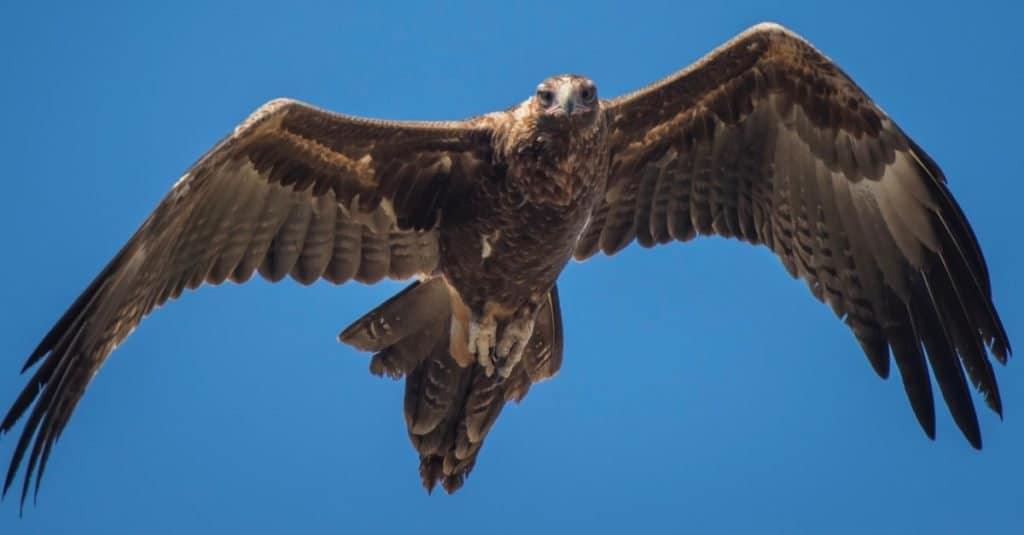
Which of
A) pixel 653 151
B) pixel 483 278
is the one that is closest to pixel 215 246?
pixel 483 278

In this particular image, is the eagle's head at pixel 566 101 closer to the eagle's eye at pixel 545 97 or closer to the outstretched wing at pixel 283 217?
the eagle's eye at pixel 545 97

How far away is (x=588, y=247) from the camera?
42.2 ft

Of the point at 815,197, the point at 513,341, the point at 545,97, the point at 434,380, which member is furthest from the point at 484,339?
the point at 815,197

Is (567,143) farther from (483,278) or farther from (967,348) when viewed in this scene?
(967,348)

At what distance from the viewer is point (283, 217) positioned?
1236 centimetres

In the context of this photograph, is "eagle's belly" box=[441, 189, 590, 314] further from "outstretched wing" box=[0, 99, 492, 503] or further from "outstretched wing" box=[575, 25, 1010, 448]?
"outstretched wing" box=[575, 25, 1010, 448]

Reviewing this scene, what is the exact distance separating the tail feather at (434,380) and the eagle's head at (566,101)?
1461 mm

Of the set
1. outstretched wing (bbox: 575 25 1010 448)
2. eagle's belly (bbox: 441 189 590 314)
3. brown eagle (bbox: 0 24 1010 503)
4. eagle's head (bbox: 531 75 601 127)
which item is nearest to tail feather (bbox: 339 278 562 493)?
brown eagle (bbox: 0 24 1010 503)

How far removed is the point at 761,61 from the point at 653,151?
2.78ft

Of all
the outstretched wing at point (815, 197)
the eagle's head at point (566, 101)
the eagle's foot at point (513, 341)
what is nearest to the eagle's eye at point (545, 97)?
the eagle's head at point (566, 101)

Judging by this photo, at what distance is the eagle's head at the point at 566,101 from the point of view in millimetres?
11328

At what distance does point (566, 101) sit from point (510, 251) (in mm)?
1018

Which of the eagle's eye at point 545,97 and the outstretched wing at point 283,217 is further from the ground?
the eagle's eye at point 545,97

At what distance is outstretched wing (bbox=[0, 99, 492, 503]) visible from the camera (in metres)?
11.4
